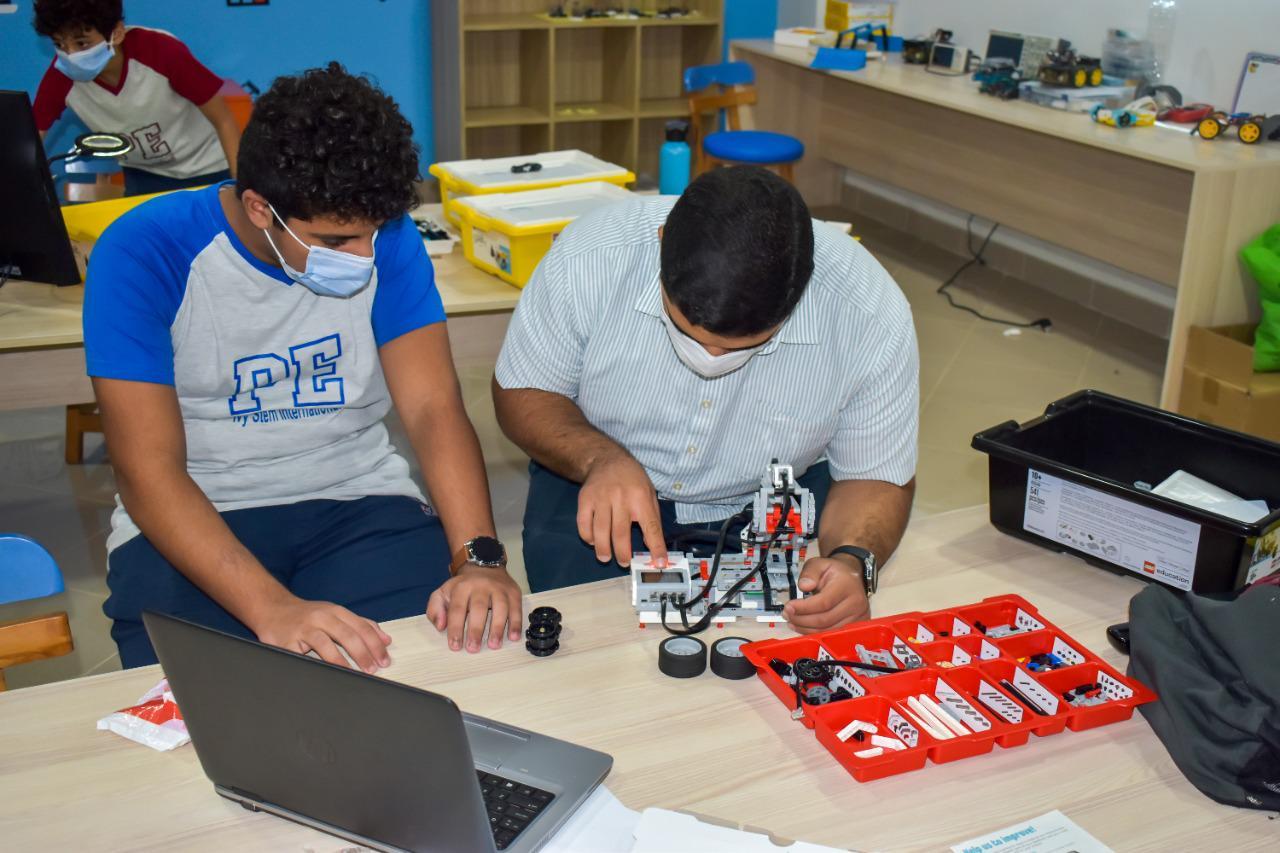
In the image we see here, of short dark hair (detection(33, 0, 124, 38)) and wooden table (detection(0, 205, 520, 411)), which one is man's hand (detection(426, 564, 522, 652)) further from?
short dark hair (detection(33, 0, 124, 38))

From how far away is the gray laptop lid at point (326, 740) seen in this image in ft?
3.20

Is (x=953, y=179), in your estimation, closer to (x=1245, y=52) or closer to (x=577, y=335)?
(x=1245, y=52)

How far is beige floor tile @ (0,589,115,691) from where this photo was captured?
7.94 feet

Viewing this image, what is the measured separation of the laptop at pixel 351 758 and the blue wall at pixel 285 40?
4.00 meters

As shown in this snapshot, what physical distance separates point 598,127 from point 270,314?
185 inches

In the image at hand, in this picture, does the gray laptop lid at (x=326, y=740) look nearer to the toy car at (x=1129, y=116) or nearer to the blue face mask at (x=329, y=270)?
the blue face mask at (x=329, y=270)

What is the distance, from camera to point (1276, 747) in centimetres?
113

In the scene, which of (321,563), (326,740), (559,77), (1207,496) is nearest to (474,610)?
(326,740)

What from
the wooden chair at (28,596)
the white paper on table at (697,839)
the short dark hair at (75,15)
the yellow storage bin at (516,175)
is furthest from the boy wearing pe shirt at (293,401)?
the short dark hair at (75,15)

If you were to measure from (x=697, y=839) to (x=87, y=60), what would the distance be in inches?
120

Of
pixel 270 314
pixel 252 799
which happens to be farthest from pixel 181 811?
pixel 270 314

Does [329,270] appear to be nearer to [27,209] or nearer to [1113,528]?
[27,209]

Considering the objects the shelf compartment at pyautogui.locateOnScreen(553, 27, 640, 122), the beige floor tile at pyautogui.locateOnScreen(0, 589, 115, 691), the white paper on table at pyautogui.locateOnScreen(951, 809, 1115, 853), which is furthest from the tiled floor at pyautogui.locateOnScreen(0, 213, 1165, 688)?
the white paper on table at pyautogui.locateOnScreen(951, 809, 1115, 853)

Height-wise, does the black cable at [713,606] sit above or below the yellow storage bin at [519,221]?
below
